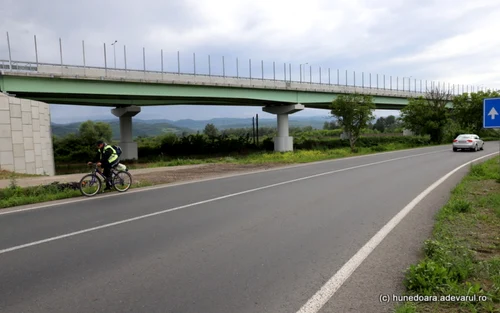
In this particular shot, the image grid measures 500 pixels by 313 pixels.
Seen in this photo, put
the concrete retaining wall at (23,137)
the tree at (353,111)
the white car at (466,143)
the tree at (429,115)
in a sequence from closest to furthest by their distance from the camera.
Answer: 1. the concrete retaining wall at (23,137)
2. the white car at (466,143)
3. the tree at (353,111)
4. the tree at (429,115)

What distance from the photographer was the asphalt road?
12.5ft

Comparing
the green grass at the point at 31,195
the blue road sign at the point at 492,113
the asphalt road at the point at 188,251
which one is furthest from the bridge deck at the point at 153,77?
the blue road sign at the point at 492,113

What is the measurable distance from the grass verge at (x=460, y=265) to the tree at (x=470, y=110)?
2101 inches

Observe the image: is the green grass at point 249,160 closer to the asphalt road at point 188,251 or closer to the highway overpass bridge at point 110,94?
the highway overpass bridge at point 110,94

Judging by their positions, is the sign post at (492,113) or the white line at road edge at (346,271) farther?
the sign post at (492,113)

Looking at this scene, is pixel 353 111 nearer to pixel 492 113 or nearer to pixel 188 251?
pixel 492 113

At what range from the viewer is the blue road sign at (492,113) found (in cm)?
941

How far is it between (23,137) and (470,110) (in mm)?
56349

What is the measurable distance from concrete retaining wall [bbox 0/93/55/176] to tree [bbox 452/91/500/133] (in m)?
55.2

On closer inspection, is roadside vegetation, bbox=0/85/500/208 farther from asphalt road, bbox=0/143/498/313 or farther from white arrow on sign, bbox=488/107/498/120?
asphalt road, bbox=0/143/498/313

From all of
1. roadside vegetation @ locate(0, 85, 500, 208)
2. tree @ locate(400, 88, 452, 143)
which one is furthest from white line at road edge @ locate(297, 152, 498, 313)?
tree @ locate(400, 88, 452, 143)

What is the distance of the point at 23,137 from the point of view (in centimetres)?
1655

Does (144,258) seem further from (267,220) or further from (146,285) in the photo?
(267,220)

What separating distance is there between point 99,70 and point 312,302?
88.0 ft
